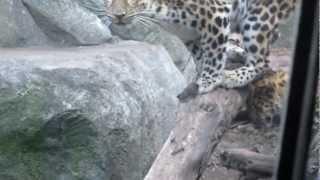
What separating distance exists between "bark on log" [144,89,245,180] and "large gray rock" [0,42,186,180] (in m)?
1.01

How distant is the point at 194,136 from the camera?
3.56 metres

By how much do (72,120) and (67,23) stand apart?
2.20m

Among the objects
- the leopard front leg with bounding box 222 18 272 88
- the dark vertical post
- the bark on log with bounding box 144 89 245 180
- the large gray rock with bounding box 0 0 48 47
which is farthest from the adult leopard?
the dark vertical post

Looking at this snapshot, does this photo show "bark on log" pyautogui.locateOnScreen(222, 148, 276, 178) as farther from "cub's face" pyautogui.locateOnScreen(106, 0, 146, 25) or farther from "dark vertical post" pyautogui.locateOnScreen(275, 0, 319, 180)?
"dark vertical post" pyautogui.locateOnScreen(275, 0, 319, 180)

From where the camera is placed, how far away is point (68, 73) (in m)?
4.89

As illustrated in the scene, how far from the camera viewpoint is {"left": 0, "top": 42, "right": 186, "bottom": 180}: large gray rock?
4.67 metres

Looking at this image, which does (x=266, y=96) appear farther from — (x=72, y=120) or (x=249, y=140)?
(x=72, y=120)

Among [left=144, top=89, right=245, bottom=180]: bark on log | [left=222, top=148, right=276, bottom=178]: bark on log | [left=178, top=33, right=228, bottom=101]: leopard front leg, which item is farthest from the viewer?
[left=178, top=33, right=228, bottom=101]: leopard front leg

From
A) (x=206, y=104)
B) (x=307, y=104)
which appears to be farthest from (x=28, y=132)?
(x=307, y=104)

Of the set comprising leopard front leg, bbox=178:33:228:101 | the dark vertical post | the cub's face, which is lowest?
leopard front leg, bbox=178:33:228:101

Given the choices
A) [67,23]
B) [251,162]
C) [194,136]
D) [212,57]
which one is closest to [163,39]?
[67,23]

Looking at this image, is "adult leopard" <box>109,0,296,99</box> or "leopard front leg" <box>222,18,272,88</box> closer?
"adult leopard" <box>109,0,296,99</box>

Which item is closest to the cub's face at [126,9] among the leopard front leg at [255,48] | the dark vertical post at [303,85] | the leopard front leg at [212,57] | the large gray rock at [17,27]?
the leopard front leg at [212,57]

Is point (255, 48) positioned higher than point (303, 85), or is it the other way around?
point (303, 85)
